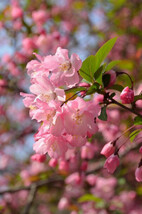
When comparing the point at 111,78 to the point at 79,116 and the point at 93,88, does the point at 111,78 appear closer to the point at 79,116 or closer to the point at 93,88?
the point at 93,88

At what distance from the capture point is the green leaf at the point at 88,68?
1.09m

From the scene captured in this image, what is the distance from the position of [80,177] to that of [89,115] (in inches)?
54.0

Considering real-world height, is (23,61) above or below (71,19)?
below

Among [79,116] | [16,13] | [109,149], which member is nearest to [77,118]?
[79,116]

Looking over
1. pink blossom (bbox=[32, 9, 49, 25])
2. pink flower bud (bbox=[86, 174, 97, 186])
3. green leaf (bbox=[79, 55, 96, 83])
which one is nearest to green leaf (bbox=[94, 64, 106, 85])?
green leaf (bbox=[79, 55, 96, 83])

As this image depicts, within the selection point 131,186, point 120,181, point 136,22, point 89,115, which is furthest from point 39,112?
point 136,22

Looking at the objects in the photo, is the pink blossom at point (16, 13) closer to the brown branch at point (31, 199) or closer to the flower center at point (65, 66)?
the brown branch at point (31, 199)

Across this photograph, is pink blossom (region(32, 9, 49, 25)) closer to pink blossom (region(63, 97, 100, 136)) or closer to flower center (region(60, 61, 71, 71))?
flower center (region(60, 61, 71, 71))

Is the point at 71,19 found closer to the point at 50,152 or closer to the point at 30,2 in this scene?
the point at 30,2

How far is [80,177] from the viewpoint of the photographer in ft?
7.68

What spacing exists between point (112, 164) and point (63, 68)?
474 millimetres

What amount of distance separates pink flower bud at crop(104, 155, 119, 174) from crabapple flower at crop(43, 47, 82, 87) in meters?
0.38

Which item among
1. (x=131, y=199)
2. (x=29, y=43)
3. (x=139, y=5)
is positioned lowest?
(x=131, y=199)

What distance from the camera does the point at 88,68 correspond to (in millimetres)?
1108
